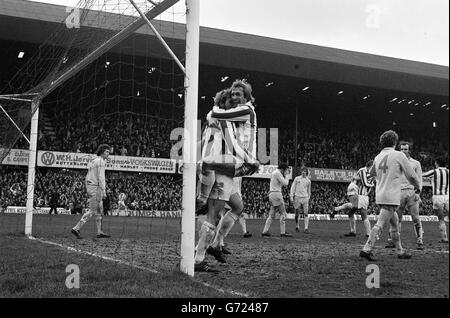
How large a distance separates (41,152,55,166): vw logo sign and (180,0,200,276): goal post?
1120 inches

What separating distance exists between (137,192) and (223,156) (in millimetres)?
26961

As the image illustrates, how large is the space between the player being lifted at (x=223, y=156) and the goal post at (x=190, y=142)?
0.26 m

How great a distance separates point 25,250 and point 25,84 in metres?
9.73

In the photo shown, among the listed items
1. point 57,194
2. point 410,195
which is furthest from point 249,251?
→ point 57,194

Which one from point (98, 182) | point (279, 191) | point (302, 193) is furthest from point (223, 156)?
point (302, 193)

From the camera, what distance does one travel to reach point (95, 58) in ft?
32.6

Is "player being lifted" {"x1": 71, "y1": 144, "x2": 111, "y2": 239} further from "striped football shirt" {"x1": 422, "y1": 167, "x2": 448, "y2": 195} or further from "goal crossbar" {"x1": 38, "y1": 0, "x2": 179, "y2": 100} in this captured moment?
"striped football shirt" {"x1": 422, "y1": 167, "x2": 448, "y2": 195}

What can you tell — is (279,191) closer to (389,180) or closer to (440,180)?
(440,180)

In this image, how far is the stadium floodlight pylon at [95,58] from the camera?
5809 mm

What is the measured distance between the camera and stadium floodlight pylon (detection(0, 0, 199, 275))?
581cm

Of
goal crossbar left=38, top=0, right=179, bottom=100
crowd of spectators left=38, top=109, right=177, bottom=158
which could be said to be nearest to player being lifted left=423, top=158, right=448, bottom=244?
goal crossbar left=38, top=0, right=179, bottom=100

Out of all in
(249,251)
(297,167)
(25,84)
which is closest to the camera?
(249,251)
